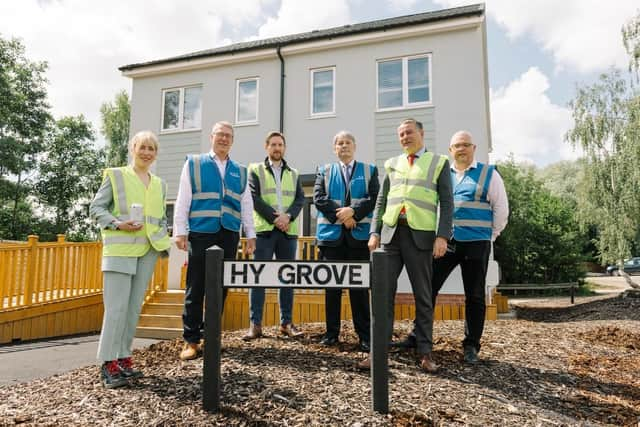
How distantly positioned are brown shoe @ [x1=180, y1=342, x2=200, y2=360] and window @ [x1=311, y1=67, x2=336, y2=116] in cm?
783

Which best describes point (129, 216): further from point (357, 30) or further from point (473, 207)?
point (357, 30)

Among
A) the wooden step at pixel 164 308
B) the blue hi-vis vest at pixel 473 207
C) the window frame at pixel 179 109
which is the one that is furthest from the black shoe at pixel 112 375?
the window frame at pixel 179 109

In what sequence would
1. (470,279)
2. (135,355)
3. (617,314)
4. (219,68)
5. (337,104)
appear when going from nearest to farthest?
(470,279) → (135,355) → (617,314) → (337,104) → (219,68)

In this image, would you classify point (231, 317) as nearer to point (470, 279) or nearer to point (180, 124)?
point (470, 279)

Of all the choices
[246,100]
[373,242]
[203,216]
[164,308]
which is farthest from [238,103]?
[373,242]

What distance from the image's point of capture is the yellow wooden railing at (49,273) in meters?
6.89

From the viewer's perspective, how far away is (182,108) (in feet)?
38.8

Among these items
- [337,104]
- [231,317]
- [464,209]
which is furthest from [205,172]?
[337,104]

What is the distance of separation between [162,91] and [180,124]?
1.26m

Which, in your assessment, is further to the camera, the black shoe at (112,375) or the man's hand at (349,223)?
the man's hand at (349,223)

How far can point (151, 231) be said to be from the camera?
3379 millimetres

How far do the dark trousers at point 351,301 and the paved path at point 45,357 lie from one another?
7.58ft

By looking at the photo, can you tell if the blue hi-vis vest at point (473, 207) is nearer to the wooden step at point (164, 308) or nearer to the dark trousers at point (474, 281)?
the dark trousers at point (474, 281)

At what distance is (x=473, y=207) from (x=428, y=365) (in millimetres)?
1457
